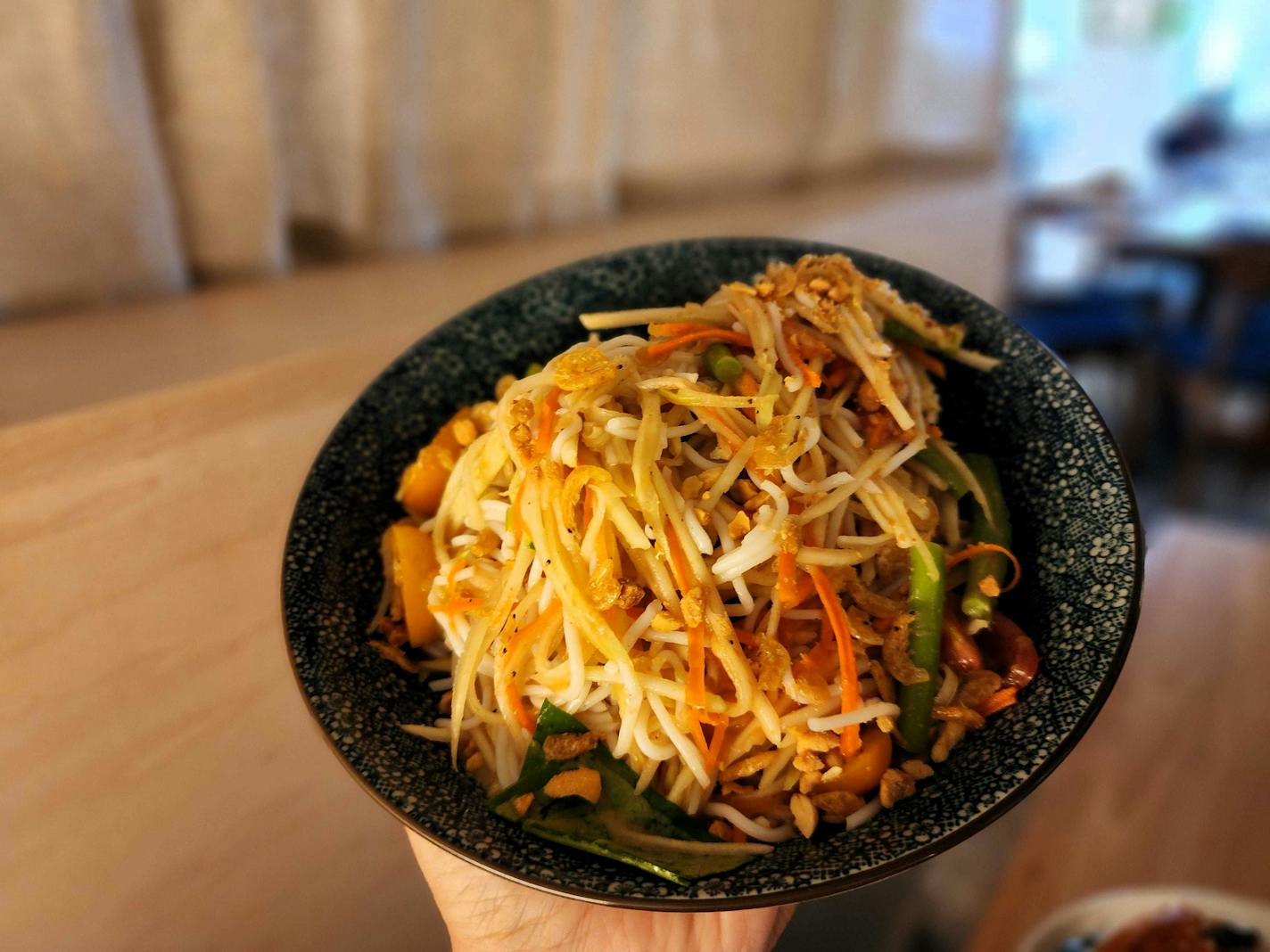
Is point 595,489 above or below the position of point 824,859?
above

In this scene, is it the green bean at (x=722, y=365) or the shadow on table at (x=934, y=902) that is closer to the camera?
the green bean at (x=722, y=365)

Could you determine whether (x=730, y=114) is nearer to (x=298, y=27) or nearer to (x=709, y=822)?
(x=298, y=27)

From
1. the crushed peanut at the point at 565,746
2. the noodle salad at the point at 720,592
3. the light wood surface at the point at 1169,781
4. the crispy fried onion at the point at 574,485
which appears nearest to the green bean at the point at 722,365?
the noodle salad at the point at 720,592

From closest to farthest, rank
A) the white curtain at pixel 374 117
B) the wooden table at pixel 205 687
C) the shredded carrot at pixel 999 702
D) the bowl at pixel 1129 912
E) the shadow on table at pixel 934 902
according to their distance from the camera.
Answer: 1. the shredded carrot at pixel 999 702
2. the wooden table at pixel 205 687
3. the white curtain at pixel 374 117
4. the bowl at pixel 1129 912
5. the shadow on table at pixel 934 902

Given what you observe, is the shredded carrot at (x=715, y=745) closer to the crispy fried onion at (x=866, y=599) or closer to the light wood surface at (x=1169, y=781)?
the crispy fried onion at (x=866, y=599)

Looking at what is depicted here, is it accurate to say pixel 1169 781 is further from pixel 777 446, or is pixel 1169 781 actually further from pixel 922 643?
pixel 777 446

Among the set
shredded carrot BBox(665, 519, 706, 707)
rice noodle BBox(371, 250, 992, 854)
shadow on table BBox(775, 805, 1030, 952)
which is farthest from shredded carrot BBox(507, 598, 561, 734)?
shadow on table BBox(775, 805, 1030, 952)

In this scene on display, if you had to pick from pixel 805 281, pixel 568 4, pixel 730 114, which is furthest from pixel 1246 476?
pixel 805 281
